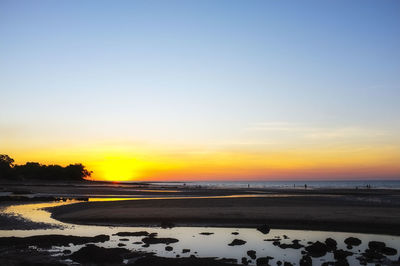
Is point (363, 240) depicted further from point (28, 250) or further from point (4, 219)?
point (4, 219)

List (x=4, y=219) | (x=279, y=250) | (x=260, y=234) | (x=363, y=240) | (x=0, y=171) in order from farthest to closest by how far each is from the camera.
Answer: (x=0, y=171), (x=4, y=219), (x=260, y=234), (x=363, y=240), (x=279, y=250)

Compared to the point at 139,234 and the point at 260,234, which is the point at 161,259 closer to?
the point at 139,234

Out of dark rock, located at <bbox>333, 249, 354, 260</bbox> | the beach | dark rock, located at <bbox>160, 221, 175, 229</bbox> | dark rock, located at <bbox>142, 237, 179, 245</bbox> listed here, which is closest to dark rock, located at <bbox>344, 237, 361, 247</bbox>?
the beach

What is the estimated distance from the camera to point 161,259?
15.9m

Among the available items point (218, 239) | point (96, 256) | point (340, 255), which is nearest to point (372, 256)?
point (340, 255)

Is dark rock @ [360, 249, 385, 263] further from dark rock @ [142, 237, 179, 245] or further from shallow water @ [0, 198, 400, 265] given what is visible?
dark rock @ [142, 237, 179, 245]

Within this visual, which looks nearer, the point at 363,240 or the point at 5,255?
the point at 5,255

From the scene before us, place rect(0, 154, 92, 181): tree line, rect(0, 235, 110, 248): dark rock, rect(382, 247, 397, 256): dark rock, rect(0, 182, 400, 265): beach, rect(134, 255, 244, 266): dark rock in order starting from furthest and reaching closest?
rect(0, 154, 92, 181): tree line → rect(0, 235, 110, 248): dark rock → rect(382, 247, 397, 256): dark rock → rect(0, 182, 400, 265): beach → rect(134, 255, 244, 266): dark rock

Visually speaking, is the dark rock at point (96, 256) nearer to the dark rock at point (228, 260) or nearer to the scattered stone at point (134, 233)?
the dark rock at point (228, 260)

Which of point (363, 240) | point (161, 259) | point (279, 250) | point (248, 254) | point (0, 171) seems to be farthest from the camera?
point (0, 171)

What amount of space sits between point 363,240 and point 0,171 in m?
125

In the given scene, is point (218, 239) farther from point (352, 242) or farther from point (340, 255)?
point (352, 242)

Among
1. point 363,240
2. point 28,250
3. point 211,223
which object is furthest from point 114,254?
point 363,240

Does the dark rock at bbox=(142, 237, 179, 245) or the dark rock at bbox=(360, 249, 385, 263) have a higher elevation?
the dark rock at bbox=(142, 237, 179, 245)
